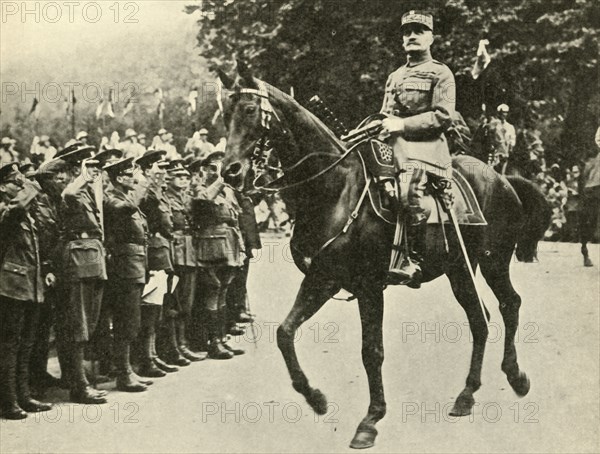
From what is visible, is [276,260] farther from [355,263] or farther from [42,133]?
[42,133]

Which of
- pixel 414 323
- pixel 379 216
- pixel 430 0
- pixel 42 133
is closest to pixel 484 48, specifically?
pixel 430 0

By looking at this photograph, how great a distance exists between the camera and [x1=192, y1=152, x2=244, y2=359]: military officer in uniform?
19.2 ft

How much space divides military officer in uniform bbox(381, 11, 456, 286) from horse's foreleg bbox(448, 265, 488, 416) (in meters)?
0.45

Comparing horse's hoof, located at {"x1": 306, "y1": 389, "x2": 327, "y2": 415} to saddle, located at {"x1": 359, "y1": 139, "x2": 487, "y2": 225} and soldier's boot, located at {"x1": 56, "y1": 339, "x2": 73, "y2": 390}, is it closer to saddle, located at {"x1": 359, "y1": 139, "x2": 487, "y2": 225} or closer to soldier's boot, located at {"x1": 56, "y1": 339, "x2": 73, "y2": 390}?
saddle, located at {"x1": 359, "y1": 139, "x2": 487, "y2": 225}

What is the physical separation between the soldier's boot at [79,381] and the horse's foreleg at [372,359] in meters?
1.89

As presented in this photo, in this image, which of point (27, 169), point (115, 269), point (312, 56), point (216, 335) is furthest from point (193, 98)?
point (216, 335)

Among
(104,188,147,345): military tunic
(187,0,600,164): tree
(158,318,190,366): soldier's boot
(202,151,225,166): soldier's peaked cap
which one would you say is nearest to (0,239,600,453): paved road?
(158,318,190,366): soldier's boot

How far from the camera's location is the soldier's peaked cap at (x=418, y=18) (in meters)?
5.46

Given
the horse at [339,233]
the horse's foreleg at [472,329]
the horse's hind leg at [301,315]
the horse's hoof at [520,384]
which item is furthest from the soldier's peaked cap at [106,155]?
the horse's hoof at [520,384]

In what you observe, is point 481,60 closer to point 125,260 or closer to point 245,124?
point 245,124

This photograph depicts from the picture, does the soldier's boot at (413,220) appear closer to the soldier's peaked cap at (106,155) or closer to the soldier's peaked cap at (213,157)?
the soldier's peaked cap at (213,157)

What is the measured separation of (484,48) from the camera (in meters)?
5.80

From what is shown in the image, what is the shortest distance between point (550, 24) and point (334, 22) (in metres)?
1.65

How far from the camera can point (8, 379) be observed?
546 cm
